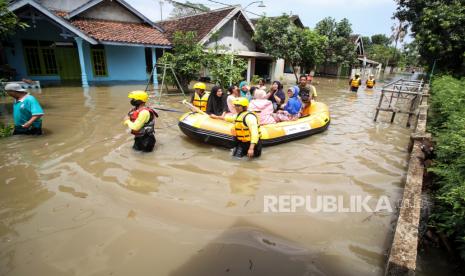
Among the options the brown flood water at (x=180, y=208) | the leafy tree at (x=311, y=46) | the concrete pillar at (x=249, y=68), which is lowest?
the brown flood water at (x=180, y=208)

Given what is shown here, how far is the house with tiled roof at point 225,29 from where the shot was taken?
15578 millimetres

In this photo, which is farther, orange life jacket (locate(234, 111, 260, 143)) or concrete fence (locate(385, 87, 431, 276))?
orange life jacket (locate(234, 111, 260, 143))

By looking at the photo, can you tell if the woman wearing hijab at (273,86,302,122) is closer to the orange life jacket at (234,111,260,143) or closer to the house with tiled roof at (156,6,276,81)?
the orange life jacket at (234,111,260,143)

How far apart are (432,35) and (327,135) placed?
1303 cm

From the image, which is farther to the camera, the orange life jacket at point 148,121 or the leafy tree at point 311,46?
the leafy tree at point 311,46

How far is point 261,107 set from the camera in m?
6.05

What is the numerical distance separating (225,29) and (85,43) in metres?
8.01

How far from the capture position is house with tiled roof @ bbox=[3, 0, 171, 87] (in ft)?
41.6

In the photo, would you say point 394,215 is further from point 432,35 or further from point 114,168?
point 432,35

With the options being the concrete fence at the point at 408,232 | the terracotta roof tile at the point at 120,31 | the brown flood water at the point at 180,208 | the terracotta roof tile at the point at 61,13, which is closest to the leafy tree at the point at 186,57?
the terracotta roof tile at the point at 120,31

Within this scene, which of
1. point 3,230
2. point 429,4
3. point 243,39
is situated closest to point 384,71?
point 429,4

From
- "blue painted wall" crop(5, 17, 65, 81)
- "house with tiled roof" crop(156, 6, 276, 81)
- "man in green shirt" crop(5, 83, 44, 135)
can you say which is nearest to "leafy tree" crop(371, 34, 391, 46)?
"house with tiled roof" crop(156, 6, 276, 81)

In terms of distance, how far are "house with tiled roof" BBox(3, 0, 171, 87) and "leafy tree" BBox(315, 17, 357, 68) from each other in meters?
17.2

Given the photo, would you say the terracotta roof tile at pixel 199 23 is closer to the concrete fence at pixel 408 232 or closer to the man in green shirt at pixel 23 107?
the man in green shirt at pixel 23 107
